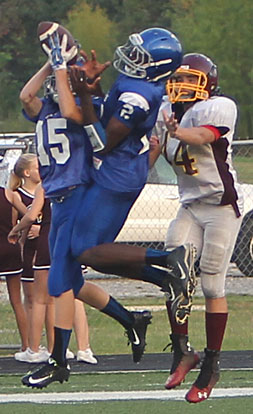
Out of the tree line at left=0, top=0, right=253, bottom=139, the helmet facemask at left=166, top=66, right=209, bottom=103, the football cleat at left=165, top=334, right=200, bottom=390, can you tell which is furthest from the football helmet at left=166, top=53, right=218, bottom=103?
the tree line at left=0, top=0, right=253, bottom=139

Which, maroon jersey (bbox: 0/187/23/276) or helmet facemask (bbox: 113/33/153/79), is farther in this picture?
maroon jersey (bbox: 0/187/23/276)

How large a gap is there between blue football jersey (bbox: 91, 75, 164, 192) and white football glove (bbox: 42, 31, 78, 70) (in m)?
0.30

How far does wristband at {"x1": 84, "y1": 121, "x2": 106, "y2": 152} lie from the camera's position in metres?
6.67

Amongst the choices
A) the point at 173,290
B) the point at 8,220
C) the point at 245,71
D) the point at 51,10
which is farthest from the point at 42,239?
the point at 51,10

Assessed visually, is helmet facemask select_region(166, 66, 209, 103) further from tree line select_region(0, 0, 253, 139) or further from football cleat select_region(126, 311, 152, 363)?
tree line select_region(0, 0, 253, 139)

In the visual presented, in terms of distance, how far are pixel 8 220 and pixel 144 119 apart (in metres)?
3.96

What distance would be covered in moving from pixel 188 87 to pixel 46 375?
6.17 ft

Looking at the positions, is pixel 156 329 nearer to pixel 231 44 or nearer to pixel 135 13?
pixel 231 44

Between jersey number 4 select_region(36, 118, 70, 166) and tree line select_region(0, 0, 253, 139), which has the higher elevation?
jersey number 4 select_region(36, 118, 70, 166)

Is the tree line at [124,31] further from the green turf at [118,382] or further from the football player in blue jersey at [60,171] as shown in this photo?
the football player in blue jersey at [60,171]

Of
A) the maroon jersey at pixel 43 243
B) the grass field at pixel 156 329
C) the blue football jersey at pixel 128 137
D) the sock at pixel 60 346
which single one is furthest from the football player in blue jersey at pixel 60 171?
the grass field at pixel 156 329

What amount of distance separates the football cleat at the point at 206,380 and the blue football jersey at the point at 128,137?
1.20 m

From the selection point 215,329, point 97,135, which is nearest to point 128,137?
point 97,135

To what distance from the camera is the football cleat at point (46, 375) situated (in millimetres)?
6902
